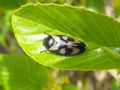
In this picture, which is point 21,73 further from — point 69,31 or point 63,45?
point 69,31

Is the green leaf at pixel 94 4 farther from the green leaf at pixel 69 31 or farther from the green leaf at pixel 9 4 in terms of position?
the green leaf at pixel 69 31

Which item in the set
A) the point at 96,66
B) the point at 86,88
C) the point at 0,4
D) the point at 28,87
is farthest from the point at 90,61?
the point at 86,88

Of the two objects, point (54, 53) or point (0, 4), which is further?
point (0, 4)

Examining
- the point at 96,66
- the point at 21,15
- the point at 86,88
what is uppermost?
the point at 21,15

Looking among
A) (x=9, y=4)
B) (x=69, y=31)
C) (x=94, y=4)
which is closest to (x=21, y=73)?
(x=9, y=4)

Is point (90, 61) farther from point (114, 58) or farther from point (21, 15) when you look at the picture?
point (21, 15)

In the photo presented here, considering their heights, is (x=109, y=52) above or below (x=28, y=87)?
above

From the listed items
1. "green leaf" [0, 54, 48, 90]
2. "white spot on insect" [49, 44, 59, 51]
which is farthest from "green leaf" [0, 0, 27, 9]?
"white spot on insect" [49, 44, 59, 51]

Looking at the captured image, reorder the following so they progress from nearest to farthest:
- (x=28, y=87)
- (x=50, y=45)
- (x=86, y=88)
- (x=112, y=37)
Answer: (x=112, y=37)
(x=50, y=45)
(x=28, y=87)
(x=86, y=88)
